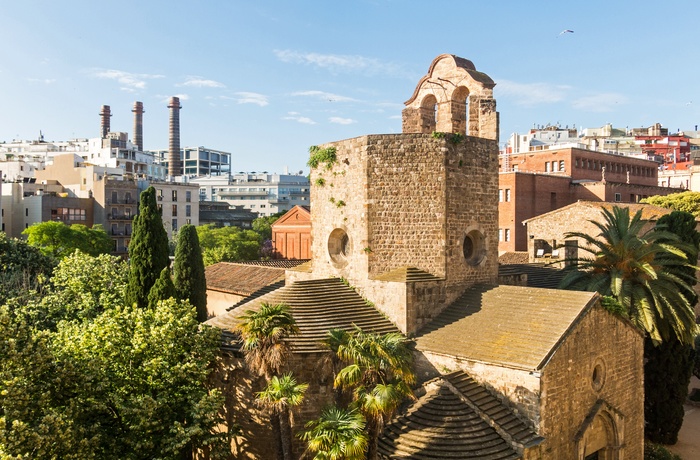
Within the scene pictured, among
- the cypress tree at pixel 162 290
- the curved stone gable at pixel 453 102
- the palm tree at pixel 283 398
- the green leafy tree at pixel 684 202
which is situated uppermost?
the curved stone gable at pixel 453 102

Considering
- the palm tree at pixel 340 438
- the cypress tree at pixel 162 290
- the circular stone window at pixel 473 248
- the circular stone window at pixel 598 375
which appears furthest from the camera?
the cypress tree at pixel 162 290

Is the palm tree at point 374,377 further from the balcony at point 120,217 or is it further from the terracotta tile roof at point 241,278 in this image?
the balcony at point 120,217

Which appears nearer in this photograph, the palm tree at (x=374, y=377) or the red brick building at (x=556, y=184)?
the palm tree at (x=374, y=377)

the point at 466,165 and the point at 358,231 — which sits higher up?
the point at 466,165

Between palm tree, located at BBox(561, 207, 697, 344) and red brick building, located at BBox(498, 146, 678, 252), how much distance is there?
20774mm

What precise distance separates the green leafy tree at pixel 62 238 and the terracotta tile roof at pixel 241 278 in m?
19.6

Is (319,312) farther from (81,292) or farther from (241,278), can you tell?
(241,278)

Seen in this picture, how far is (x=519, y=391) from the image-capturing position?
15.6 m

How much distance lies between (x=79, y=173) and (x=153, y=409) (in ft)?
216

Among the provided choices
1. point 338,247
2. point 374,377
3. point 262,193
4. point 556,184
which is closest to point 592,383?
point 374,377

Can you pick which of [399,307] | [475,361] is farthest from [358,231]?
[475,361]

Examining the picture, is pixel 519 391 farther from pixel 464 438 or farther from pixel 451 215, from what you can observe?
pixel 451 215

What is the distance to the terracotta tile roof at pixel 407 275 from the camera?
19167 mm

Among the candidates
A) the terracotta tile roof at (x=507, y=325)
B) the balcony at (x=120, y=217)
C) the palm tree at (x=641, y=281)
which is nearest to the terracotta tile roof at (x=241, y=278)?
the terracotta tile roof at (x=507, y=325)
